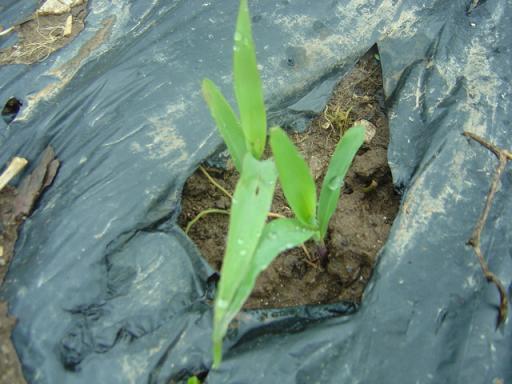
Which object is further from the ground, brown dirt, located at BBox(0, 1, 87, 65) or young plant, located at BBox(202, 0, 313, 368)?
brown dirt, located at BBox(0, 1, 87, 65)

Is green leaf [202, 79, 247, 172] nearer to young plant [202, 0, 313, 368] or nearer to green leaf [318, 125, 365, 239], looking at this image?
young plant [202, 0, 313, 368]

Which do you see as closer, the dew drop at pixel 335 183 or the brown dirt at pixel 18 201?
the dew drop at pixel 335 183

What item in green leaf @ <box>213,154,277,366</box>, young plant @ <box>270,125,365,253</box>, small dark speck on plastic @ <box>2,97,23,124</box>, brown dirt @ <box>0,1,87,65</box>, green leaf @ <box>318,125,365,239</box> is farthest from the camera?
brown dirt @ <box>0,1,87,65</box>

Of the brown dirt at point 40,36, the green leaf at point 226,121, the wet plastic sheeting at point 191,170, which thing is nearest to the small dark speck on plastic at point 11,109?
the wet plastic sheeting at point 191,170

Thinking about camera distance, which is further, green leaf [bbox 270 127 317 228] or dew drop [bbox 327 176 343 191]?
dew drop [bbox 327 176 343 191]

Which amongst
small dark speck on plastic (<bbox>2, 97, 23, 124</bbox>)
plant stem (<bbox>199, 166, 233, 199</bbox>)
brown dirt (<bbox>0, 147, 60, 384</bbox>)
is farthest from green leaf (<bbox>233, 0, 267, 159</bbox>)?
small dark speck on plastic (<bbox>2, 97, 23, 124</bbox>)

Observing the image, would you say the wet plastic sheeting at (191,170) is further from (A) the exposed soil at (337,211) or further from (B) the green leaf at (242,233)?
(B) the green leaf at (242,233)
